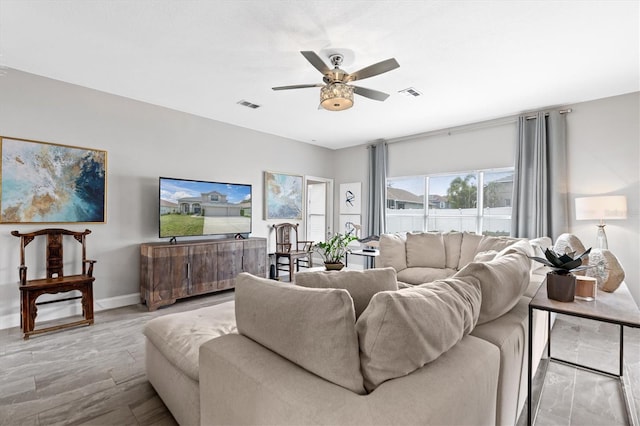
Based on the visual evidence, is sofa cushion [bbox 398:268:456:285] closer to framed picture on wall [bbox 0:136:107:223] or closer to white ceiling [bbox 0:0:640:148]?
white ceiling [bbox 0:0:640:148]

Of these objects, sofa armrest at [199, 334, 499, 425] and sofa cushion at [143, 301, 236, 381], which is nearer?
sofa armrest at [199, 334, 499, 425]

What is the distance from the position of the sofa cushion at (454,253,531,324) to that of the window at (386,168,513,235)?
3.53 meters

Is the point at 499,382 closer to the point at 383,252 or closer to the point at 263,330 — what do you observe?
the point at 263,330

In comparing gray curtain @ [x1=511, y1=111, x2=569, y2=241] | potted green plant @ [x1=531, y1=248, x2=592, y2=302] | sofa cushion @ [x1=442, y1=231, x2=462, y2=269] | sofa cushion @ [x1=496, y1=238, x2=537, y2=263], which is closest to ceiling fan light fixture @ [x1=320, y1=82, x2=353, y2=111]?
sofa cushion @ [x1=496, y1=238, x2=537, y2=263]

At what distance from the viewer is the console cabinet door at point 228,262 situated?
4.32 m

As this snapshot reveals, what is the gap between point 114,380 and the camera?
7.10 ft

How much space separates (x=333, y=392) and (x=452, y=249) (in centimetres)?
358

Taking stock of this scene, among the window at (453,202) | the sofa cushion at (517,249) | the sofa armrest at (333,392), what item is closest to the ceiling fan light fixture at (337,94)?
the sofa cushion at (517,249)

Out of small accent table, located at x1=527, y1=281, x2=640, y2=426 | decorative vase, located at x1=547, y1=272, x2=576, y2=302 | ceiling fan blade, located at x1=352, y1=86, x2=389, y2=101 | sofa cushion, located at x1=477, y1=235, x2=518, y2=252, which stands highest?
ceiling fan blade, located at x1=352, y1=86, x2=389, y2=101

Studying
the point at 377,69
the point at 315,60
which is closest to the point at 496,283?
the point at 377,69

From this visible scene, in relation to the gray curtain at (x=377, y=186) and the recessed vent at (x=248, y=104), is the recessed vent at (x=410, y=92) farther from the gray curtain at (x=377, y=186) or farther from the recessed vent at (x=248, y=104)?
the gray curtain at (x=377, y=186)

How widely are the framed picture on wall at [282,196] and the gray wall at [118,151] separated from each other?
1.87 ft

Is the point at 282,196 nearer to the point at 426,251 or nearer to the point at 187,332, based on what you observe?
the point at 426,251

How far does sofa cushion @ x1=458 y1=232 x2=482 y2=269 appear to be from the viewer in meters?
3.86
